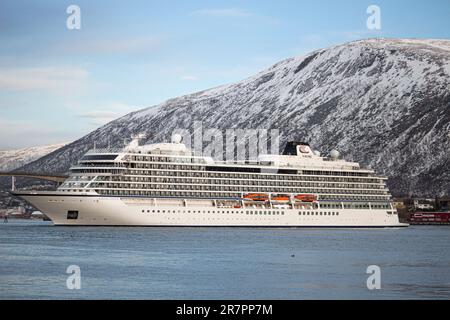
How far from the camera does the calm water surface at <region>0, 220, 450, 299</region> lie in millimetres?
52812

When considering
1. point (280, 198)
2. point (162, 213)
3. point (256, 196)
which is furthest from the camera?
point (280, 198)

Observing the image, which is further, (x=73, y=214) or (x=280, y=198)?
(x=280, y=198)

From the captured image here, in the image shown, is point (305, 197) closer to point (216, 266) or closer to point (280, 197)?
point (280, 197)

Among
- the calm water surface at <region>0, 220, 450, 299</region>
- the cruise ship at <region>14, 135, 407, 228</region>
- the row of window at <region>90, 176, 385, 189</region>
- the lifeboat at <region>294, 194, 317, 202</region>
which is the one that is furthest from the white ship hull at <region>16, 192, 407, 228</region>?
the calm water surface at <region>0, 220, 450, 299</region>

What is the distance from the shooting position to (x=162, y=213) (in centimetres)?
11819

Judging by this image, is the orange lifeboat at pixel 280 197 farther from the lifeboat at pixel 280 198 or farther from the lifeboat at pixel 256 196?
the lifeboat at pixel 256 196

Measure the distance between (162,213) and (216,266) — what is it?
51405 mm

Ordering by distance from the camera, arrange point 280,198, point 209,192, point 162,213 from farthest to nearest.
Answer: point 280,198, point 209,192, point 162,213

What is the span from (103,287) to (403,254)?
36.5 metres

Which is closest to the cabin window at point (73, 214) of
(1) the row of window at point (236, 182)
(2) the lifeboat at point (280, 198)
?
(1) the row of window at point (236, 182)

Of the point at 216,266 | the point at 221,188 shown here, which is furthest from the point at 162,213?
the point at 216,266

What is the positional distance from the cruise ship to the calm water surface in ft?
31.5

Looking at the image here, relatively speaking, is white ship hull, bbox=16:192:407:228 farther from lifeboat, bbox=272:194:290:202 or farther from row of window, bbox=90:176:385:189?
row of window, bbox=90:176:385:189
